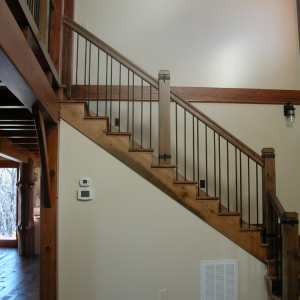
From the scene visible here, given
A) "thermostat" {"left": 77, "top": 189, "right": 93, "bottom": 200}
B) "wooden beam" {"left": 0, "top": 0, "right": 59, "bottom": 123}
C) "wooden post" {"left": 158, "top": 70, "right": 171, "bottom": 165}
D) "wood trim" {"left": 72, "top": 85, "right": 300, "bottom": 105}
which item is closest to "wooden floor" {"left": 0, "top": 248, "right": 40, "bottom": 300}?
"thermostat" {"left": 77, "top": 189, "right": 93, "bottom": 200}

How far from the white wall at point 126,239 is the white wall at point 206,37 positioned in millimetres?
1915

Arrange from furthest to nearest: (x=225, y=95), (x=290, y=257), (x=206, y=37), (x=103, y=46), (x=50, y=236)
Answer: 1. (x=206, y=37)
2. (x=225, y=95)
3. (x=103, y=46)
4. (x=50, y=236)
5. (x=290, y=257)

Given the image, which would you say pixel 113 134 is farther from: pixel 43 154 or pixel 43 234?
pixel 43 234

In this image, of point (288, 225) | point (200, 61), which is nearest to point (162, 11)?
point (200, 61)

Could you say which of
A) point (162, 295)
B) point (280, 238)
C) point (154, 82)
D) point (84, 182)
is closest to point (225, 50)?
point (154, 82)

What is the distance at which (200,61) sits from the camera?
4.19m

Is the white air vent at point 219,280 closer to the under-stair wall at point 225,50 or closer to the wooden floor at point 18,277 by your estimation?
the under-stair wall at point 225,50

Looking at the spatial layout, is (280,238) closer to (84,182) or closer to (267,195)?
(267,195)

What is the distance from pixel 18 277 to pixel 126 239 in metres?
2.51

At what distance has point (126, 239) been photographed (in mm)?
2777

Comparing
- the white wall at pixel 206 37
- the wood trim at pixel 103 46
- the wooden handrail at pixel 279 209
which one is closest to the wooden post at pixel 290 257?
the wooden handrail at pixel 279 209

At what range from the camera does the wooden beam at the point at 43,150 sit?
2115mm

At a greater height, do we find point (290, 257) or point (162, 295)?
point (290, 257)

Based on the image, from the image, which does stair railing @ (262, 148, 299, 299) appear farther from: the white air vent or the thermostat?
the thermostat
